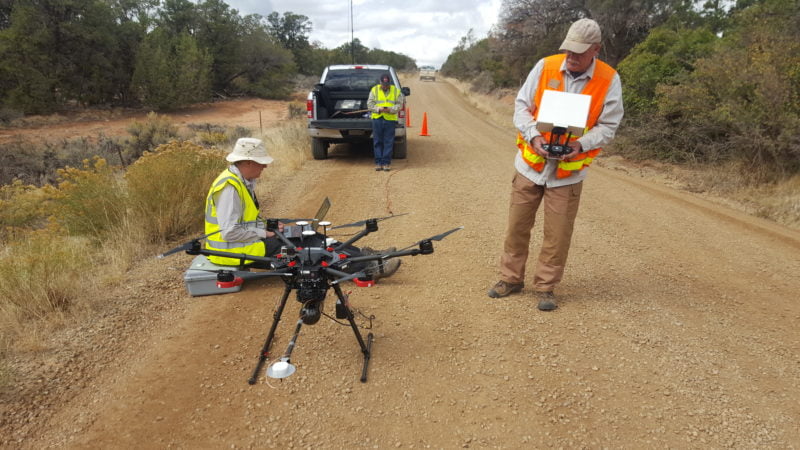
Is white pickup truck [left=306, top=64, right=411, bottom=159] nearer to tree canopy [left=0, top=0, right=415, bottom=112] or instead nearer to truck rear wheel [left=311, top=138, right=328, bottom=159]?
truck rear wheel [left=311, top=138, right=328, bottom=159]

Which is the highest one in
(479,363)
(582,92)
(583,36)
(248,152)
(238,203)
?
(583,36)

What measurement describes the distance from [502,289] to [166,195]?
3.85 m

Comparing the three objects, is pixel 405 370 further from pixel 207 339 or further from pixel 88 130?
pixel 88 130

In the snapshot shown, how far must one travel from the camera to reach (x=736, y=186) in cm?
753

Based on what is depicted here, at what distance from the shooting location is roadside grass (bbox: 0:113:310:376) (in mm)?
3402

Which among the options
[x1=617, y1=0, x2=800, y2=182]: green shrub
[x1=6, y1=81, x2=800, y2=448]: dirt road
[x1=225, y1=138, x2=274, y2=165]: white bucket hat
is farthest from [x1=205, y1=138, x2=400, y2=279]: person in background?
[x1=617, y1=0, x2=800, y2=182]: green shrub

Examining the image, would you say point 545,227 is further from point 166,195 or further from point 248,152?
point 166,195

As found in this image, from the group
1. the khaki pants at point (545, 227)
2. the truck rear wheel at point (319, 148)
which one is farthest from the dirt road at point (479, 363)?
the truck rear wheel at point (319, 148)

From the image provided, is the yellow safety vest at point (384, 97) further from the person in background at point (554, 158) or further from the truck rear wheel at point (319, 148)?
the person in background at point (554, 158)

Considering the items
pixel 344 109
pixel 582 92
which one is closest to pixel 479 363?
pixel 582 92

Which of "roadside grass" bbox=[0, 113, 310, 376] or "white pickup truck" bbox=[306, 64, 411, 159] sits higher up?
"white pickup truck" bbox=[306, 64, 411, 159]

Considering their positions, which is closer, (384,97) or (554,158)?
(554,158)

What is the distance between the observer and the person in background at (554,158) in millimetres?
3232

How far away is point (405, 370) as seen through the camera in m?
2.95
